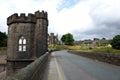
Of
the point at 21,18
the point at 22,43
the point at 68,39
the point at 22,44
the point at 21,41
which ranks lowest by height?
the point at 22,44

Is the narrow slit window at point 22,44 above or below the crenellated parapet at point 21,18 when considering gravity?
below

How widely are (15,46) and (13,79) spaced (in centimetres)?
2950

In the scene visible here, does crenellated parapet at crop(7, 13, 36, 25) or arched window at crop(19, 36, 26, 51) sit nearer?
arched window at crop(19, 36, 26, 51)

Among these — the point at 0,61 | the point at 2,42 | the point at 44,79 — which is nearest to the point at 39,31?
the point at 44,79

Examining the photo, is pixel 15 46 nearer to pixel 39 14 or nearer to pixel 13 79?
pixel 39 14

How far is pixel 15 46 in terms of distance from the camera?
113ft

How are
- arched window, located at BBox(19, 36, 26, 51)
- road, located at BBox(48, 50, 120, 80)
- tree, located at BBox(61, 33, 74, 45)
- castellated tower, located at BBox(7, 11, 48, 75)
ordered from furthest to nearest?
tree, located at BBox(61, 33, 74, 45)
arched window, located at BBox(19, 36, 26, 51)
castellated tower, located at BBox(7, 11, 48, 75)
road, located at BBox(48, 50, 120, 80)

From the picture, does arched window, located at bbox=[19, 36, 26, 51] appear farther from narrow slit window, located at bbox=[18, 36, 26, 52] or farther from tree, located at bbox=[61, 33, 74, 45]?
tree, located at bbox=[61, 33, 74, 45]

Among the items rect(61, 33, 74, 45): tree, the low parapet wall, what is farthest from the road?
rect(61, 33, 74, 45): tree

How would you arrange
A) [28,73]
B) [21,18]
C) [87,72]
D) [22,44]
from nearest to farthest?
[28,73] < [87,72] < [22,44] < [21,18]

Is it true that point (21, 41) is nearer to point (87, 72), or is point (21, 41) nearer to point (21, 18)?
point (21, 18)

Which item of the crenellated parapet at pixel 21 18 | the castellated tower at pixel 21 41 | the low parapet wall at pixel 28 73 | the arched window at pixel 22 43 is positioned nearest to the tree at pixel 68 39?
the castellated tower at pixel 21 41

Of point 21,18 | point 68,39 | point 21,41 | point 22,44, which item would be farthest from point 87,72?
point 68,39

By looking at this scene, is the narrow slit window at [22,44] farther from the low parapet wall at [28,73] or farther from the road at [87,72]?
the low parapet wall at [28,73]
